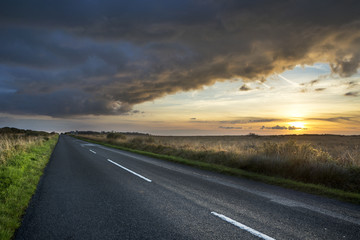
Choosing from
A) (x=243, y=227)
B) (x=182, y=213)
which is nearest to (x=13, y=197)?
(x=182, y=213)

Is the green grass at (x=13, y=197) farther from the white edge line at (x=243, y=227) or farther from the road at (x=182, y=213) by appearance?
the white edge line at (x=243, y=227)

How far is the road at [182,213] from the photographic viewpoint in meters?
4.20

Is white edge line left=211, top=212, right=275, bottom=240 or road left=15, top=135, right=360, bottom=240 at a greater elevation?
white edge line left=211, top=212, right=275, bottom=240

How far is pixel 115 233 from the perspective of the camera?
420cm

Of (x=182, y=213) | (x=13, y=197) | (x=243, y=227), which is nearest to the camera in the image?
(x=243, y=227)

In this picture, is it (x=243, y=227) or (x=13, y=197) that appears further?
(x=13, y=197)

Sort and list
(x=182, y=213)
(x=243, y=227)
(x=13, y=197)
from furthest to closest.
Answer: (x=13, y=197) < (x=182, y=213) < (x=243, y=227)

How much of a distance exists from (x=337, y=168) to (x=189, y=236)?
758cm

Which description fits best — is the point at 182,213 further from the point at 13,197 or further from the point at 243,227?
the point at 13,197

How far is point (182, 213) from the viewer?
17.1ft

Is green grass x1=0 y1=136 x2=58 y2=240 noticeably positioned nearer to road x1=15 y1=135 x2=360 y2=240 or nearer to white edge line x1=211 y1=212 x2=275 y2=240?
road x1=15 y1=135 x2=360 y2=240

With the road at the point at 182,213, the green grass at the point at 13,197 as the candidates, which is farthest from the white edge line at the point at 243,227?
the green grass at the point at 13,197

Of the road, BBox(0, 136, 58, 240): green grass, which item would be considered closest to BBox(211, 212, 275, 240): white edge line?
the road

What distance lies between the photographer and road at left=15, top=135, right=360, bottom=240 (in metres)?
4.20
